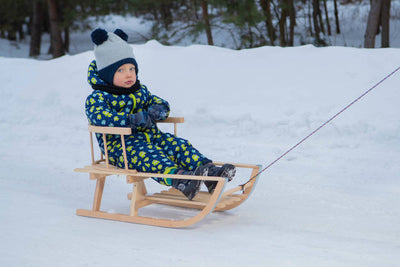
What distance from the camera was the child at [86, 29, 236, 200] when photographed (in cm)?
353

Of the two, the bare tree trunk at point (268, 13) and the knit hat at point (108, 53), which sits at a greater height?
the knit hat at point (108, 53)

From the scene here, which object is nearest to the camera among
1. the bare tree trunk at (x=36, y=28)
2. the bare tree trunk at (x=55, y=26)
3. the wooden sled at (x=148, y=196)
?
the wooden sled at (x=148, y=196)

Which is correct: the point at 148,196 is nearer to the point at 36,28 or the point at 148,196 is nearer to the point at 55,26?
the point at 55,26

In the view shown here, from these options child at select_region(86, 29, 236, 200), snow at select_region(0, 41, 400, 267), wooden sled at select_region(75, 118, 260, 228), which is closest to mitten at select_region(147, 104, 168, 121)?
child at select_region(86, 29, 236, 200)

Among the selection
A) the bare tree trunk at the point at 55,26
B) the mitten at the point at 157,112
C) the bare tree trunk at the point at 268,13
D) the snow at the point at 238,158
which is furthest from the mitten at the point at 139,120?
the bare tree trunk at the point at 55,26

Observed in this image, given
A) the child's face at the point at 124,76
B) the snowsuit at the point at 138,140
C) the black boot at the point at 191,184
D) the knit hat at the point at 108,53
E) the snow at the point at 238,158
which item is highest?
the knit hat at the point at 108,53

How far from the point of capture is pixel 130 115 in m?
3.54

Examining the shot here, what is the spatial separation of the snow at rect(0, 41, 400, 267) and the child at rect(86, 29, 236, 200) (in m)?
0.42

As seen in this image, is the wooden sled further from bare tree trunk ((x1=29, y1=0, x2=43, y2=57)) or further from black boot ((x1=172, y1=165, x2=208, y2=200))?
bare tree trunk ((x1=29, y1=0, x2=43, y2=57))

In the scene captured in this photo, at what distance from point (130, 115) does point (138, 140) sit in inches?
9.4

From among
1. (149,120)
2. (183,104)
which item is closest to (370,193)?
(149,120)

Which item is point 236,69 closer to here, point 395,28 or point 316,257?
point 316,257

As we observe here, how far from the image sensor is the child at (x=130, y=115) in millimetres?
3525

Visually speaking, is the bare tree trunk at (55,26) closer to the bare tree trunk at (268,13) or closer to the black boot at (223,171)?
the bare tree trunk at (268,13)
